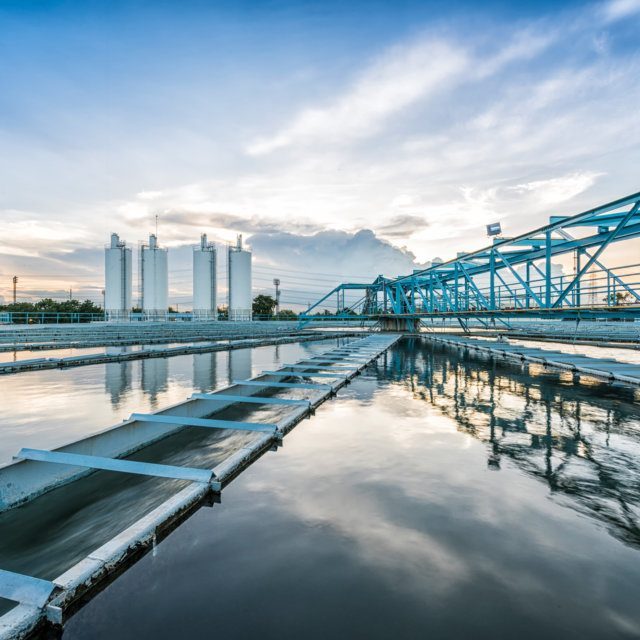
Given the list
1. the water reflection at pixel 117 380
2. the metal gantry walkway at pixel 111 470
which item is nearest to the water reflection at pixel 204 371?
the water reflection at pixel 117 380

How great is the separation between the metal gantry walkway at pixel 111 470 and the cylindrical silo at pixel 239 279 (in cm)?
5035

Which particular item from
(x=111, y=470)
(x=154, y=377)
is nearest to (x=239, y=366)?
(x=154, y=377)

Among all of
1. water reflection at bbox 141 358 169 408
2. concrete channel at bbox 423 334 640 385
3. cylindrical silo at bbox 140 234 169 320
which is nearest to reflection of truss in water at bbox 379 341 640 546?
concrete channel at bbox 423 334 640 385

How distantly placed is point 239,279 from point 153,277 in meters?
12.0

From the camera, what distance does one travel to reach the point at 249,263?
196 ft

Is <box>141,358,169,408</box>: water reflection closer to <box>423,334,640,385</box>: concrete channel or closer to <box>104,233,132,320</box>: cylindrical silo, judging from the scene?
<box>423,334,640,385</box>: concrete channel

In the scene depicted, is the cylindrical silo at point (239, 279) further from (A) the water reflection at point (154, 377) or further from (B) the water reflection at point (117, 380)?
(B) the water reflection at point (117, 380)

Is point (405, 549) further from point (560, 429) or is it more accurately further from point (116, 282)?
point (116, 282)

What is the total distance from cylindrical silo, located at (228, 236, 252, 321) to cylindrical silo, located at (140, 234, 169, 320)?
927 centimetres

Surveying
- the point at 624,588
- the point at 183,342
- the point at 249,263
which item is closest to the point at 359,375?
the point at 624,588

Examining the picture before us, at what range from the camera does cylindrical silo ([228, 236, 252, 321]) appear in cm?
5841

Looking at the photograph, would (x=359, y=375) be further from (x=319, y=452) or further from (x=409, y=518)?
(x=409, y=518)

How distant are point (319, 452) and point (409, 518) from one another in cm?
193

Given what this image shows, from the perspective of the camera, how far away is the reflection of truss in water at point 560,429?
404 cm
